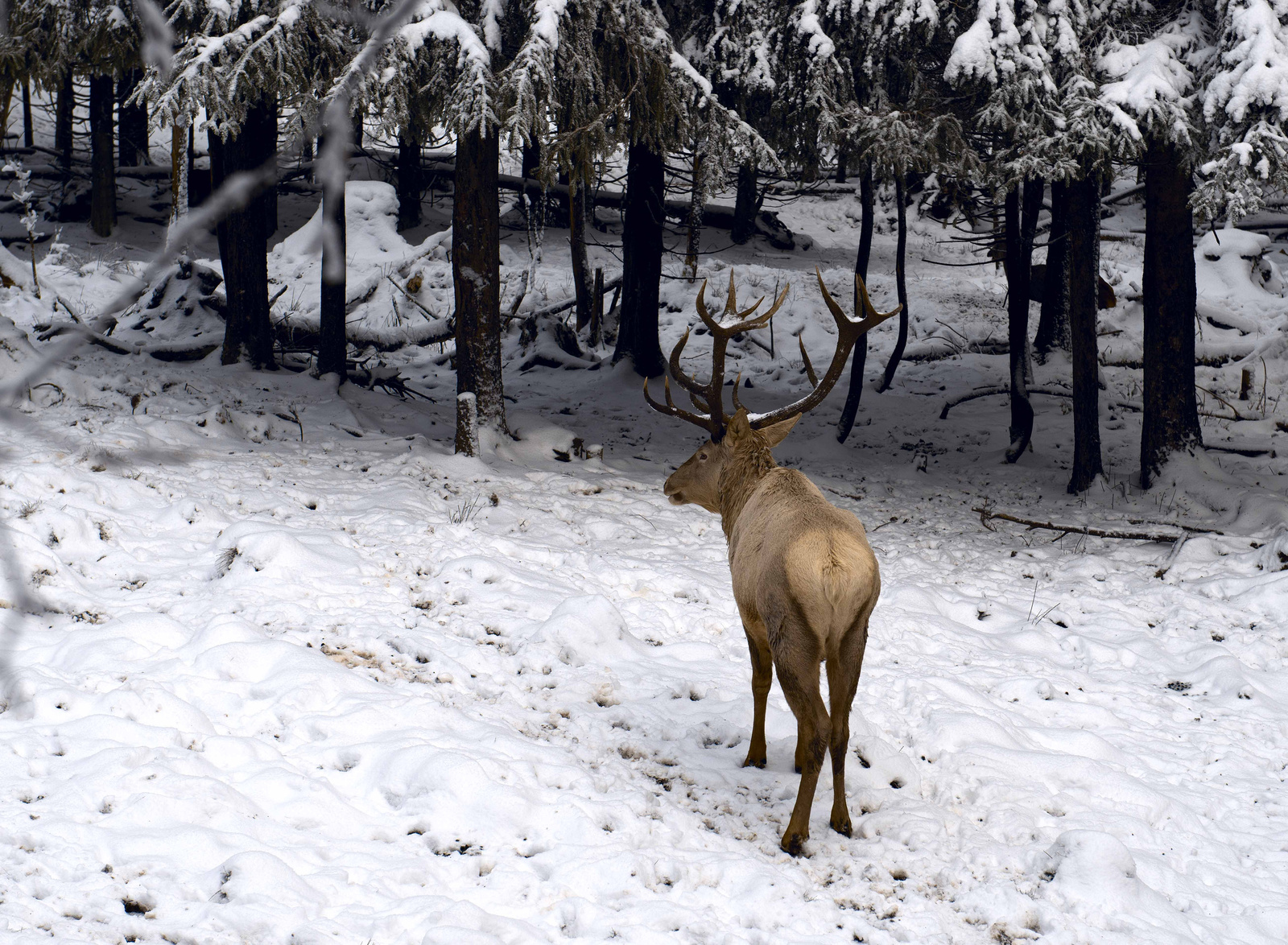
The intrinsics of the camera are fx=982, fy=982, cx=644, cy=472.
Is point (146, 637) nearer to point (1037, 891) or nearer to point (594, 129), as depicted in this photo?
point (1037, 891)

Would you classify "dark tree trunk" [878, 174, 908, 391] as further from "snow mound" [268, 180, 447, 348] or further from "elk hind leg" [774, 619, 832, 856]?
"snow mound" [268, 180, 447, 348]

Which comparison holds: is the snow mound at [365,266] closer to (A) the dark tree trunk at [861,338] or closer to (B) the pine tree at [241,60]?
(B) the pine tree at [241,60]

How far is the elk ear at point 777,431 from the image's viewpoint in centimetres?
564

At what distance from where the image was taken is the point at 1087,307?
385 inches

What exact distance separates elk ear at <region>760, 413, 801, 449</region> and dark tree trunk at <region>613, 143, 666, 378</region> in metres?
7.84

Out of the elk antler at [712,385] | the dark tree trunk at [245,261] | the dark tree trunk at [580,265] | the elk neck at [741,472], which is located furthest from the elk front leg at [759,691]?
the dark tree trunk at [580,265]

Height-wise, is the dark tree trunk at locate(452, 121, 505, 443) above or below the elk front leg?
above

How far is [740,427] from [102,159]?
2080 centimetres

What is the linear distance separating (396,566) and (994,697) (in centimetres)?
389

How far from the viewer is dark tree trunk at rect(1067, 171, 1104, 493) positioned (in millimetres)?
9672

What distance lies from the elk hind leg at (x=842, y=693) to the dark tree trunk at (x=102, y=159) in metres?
21.5

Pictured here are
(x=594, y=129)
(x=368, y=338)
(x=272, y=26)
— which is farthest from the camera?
(x=368, y=338)

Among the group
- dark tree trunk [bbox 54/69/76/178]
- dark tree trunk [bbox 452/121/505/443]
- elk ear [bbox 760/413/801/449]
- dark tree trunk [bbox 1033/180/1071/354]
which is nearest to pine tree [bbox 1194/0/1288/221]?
elk ear [bbox 760/413/801/449]

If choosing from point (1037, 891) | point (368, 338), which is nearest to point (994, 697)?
point (1037, 891)
